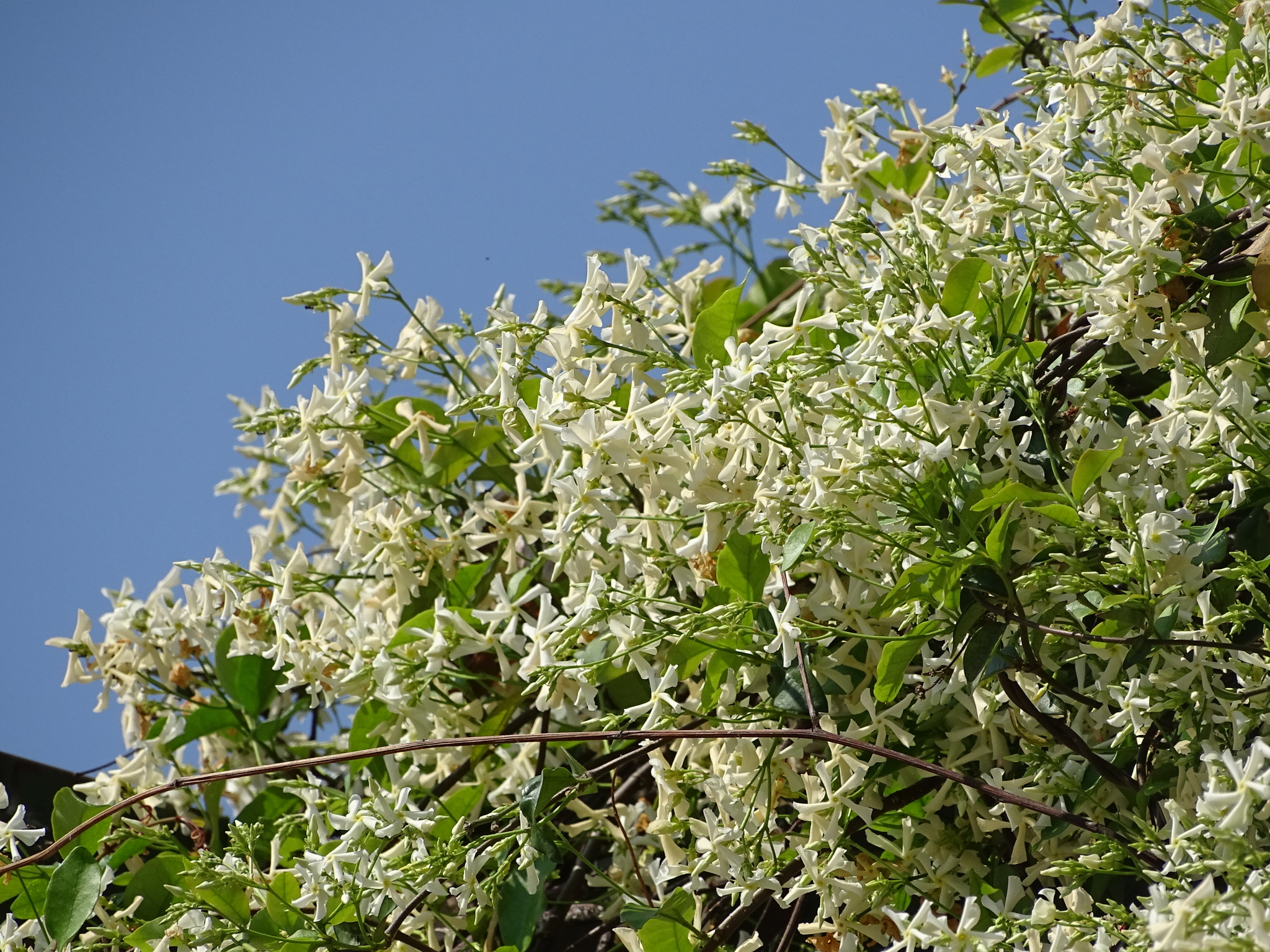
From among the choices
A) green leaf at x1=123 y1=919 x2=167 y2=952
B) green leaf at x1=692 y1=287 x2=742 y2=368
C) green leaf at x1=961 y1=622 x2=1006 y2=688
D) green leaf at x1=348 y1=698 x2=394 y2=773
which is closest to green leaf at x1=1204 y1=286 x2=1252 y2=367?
green leaf at x1=961 y1=622 x2=1006 y2=688

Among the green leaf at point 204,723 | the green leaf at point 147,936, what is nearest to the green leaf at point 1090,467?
the green leaf at point 147,936

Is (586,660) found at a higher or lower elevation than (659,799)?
higher

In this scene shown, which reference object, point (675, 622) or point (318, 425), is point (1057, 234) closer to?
point (675, 622)

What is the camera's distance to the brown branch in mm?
813

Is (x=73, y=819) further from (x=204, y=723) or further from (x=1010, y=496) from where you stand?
(x=1010, y=496)

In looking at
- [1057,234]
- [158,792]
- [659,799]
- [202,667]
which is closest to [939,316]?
[1057,234]

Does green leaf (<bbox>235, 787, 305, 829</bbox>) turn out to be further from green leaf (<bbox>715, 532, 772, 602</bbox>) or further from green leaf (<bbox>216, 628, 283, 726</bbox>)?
green leaf (<bbox>715, 532, 772, 602</bbox>)

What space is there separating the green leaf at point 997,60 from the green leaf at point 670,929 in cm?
96

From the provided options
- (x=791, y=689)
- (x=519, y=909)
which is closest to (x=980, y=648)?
(x=791, y=689)

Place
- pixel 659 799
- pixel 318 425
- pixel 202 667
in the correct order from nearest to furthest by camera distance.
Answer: pixel 659 799 → pixel 318 425 → pixel 202 667

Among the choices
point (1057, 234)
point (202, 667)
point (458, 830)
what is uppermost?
point (1057, 234)

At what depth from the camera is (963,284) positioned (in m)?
0.91

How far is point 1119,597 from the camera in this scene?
29.7 inches

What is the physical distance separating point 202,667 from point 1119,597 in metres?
1.00
